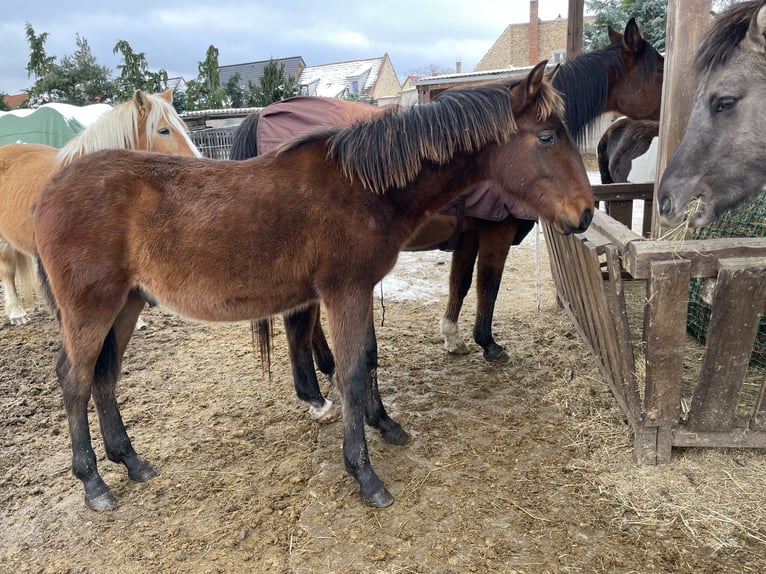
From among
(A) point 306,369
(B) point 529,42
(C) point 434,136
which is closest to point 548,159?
(C) point 434,136

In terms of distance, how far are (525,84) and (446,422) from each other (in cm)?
204

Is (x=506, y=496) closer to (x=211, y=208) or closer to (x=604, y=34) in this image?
(x=211, y=208)

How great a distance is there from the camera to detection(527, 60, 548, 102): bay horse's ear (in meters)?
2.30

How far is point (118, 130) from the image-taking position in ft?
13.1

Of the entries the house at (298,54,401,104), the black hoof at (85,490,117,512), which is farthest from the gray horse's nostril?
the house at (298,54,401,104)

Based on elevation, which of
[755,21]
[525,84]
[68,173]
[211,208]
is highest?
[755,21]

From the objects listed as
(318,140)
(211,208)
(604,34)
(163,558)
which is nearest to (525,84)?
(318,140)

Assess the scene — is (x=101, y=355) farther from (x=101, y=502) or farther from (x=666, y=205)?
(x=666, y=205)

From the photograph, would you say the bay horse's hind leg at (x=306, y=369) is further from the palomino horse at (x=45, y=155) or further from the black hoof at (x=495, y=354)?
the palomino horse at (x=45, y=155)

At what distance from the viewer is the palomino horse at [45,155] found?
13.0 ft

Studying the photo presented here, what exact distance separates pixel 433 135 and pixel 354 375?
126 cm

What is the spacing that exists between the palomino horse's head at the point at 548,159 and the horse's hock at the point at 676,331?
8.6 inches

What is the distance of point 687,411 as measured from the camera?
8.27ft

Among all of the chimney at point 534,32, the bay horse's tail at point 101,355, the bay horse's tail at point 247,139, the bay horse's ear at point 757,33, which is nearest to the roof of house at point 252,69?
the chimney at point 534,32
